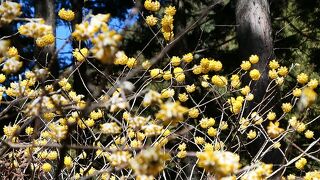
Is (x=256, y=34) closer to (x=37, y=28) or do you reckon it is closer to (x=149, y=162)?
(x=37, y=28)

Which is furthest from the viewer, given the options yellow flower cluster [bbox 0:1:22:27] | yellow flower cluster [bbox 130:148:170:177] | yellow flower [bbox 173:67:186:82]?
yellow flower [bbox 173:67:186:82]

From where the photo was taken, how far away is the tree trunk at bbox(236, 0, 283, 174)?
4160mm

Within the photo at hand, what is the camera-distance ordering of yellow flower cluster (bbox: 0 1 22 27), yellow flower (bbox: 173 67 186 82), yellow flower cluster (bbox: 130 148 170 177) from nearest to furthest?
1. yellow flower cluster (bbox: 130 148 170 177)
2. yellow flower cluster (bbox: 0 1 22 27)
3. yellow flower (bbox: 173 67 186 82)

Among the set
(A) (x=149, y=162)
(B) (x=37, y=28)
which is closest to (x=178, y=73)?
(B) (x=37, y=28)

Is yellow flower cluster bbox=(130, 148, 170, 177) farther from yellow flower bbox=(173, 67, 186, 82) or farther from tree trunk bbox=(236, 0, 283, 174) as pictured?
tree trunk bbox=(236, 0, 283, 174)

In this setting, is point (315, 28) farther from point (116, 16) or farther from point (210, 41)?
point (116, 16)

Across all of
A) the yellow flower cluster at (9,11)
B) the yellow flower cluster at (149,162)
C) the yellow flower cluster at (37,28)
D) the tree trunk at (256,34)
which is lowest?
the tree trunk at (256,34)

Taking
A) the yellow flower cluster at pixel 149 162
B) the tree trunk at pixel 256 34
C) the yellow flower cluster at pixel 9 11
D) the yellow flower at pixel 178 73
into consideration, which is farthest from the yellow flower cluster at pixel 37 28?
the tree trunk at pixel 256 34

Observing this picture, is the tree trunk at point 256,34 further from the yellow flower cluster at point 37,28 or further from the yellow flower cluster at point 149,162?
the yellow flower cluster at point 149,162

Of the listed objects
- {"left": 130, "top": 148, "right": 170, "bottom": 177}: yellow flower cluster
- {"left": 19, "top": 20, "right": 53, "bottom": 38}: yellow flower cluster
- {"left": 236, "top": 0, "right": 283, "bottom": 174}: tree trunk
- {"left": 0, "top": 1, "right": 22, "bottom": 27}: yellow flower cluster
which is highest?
{"left": 0, "top": 1, "right": 22, "bottom": 27}: yellow flower cluster

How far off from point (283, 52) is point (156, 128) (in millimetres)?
5998

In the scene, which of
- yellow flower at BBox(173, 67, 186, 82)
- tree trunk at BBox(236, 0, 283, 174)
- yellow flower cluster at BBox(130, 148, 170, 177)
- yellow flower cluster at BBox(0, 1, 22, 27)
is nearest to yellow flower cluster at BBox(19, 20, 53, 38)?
yellow flower cluster at BBox(0, 1, 22, 27)

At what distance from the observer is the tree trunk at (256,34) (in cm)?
416

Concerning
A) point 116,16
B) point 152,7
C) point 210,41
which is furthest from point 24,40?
point 152,7
